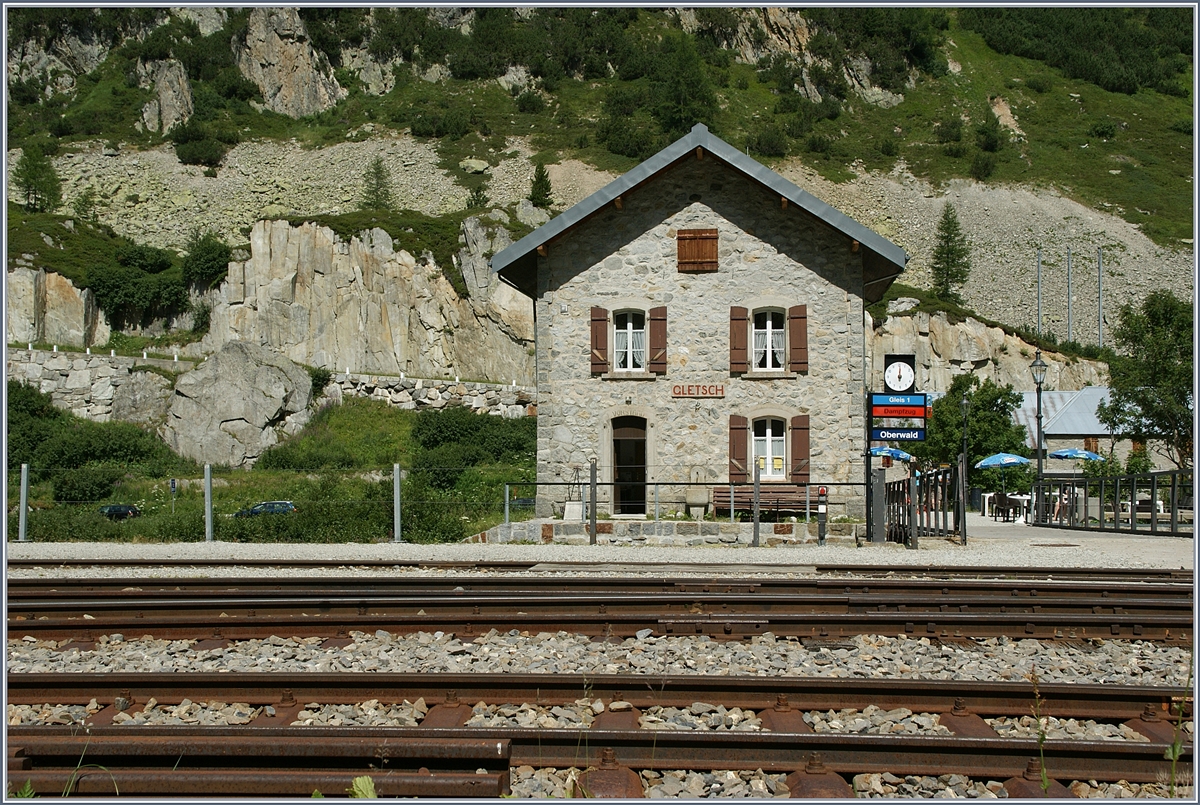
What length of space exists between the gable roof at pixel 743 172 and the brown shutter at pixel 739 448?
4.58 meters

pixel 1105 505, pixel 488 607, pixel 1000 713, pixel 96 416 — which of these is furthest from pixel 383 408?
pixel 1000 713

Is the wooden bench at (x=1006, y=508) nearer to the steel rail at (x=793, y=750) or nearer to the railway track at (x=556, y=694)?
the railway track at (x=556, y=694)

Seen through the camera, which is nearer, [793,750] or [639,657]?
[793,750]

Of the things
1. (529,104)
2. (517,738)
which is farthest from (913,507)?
(529,104)

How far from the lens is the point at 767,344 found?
68.7ft

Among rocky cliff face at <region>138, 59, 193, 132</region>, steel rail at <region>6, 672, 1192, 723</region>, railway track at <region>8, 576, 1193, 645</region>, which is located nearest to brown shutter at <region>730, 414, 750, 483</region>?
railway track at <region>8, 576, 1193, 645</region>

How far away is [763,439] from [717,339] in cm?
259

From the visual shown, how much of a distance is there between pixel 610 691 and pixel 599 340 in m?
15.7

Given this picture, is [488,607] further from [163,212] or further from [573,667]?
[163,212]

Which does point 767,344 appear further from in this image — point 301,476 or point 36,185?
point 36,185

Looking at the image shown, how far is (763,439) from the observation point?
20781mm

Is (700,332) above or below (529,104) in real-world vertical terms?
below

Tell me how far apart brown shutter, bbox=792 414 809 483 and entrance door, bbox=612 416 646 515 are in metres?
3.48

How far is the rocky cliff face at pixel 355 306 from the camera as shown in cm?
5769
